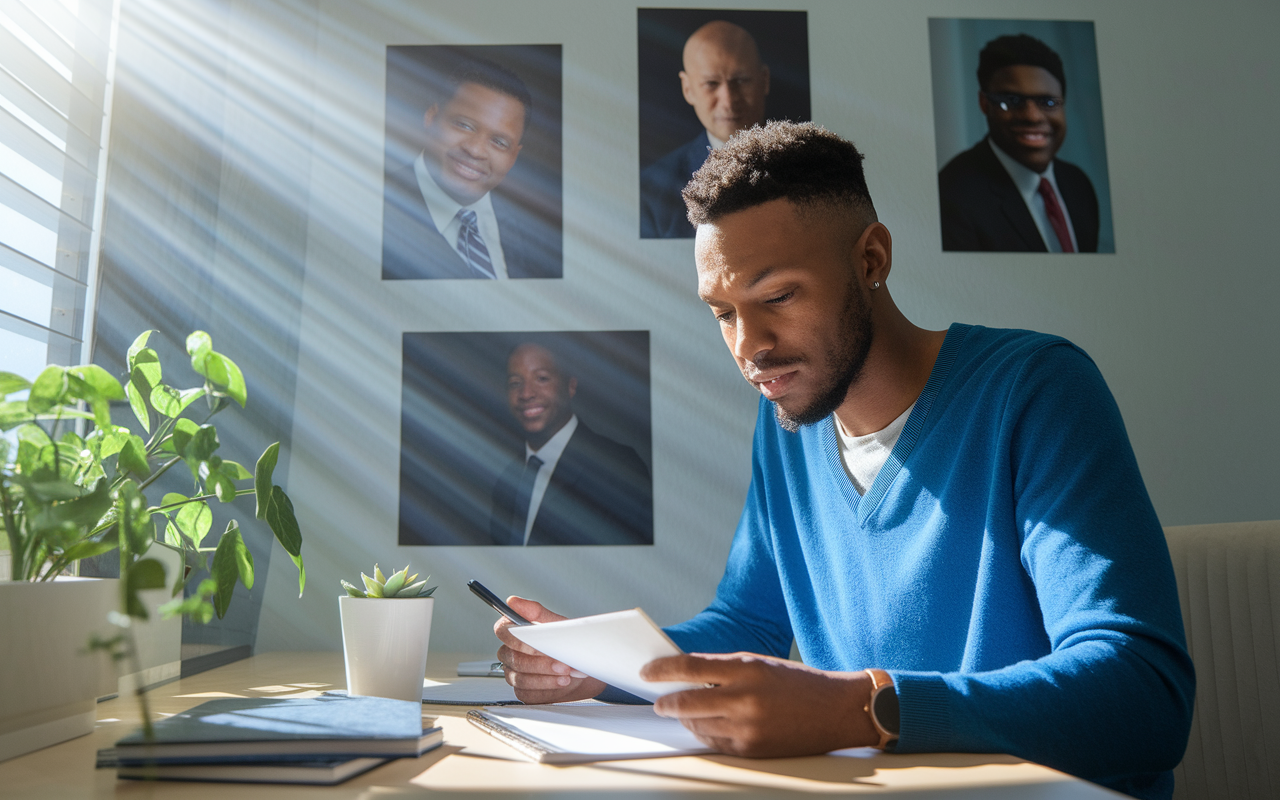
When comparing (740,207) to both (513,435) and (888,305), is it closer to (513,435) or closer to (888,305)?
(888,305)

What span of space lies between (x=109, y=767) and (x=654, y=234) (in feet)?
4.50

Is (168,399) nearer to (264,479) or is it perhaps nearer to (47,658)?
(264,479)

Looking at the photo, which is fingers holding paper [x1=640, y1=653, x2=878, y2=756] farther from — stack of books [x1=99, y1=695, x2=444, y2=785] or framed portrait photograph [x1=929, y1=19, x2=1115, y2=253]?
framed portrait photograph [x1=929, y1=19, x2=1115, y2=253]

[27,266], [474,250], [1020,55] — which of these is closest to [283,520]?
[27,266]

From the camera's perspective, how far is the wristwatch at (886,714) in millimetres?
583

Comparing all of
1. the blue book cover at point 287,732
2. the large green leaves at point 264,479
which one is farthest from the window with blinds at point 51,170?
the blue book cover at point 287,732

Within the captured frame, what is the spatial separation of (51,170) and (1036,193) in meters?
1.77

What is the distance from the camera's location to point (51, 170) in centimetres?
124

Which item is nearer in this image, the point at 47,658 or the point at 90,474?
the point at 47,658

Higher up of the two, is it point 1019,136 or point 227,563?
point 1019,136

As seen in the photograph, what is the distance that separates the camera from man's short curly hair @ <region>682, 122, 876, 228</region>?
40.0 inches

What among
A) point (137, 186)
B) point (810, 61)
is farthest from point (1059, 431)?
point (137, 186)

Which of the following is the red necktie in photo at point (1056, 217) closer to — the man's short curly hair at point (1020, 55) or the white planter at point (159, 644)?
the man's short curly hair at point (1020, 55)

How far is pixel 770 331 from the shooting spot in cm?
102
